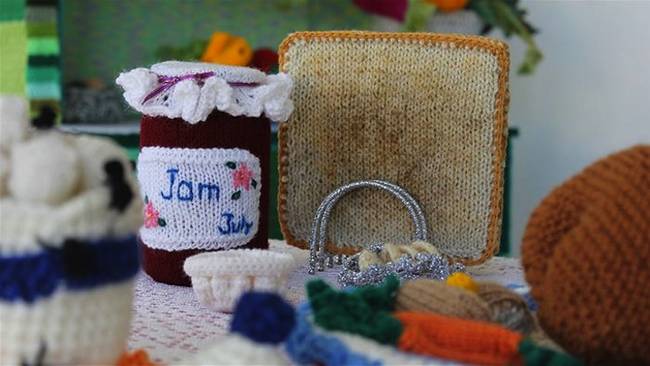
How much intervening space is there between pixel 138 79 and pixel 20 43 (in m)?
0.82

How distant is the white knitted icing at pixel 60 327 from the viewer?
0.34m

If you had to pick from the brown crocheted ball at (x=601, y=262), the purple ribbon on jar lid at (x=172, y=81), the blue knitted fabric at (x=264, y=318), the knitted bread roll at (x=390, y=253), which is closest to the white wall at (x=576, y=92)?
the knitted bread roll at (x=390, y=253)

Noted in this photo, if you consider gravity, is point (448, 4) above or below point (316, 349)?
above

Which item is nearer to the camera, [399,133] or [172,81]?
[172,81]

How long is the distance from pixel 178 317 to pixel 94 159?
225 mm

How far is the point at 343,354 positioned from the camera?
1.22 ft

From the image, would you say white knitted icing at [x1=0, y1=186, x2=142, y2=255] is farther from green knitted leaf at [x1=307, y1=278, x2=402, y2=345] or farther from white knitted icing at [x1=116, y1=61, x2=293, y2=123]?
white knitted icing at [x1=116, y1=61, x2=293, y2=123]

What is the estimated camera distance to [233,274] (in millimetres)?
539

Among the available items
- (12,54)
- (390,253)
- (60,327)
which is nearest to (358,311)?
(60,327)

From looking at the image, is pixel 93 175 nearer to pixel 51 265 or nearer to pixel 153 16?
pixel 51 265

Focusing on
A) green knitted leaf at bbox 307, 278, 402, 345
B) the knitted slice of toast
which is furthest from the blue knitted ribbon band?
the knitted slice of toast

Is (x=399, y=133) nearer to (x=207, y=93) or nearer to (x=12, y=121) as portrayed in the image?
(x=207, y=93)

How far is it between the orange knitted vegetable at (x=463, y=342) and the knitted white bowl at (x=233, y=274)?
0.56ft

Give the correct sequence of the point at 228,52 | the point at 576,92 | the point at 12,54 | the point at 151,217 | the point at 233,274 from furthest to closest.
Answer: the point at 576,92
the point at 228,52
the point at 12,54
the point at 151,217
the point at 233,274
